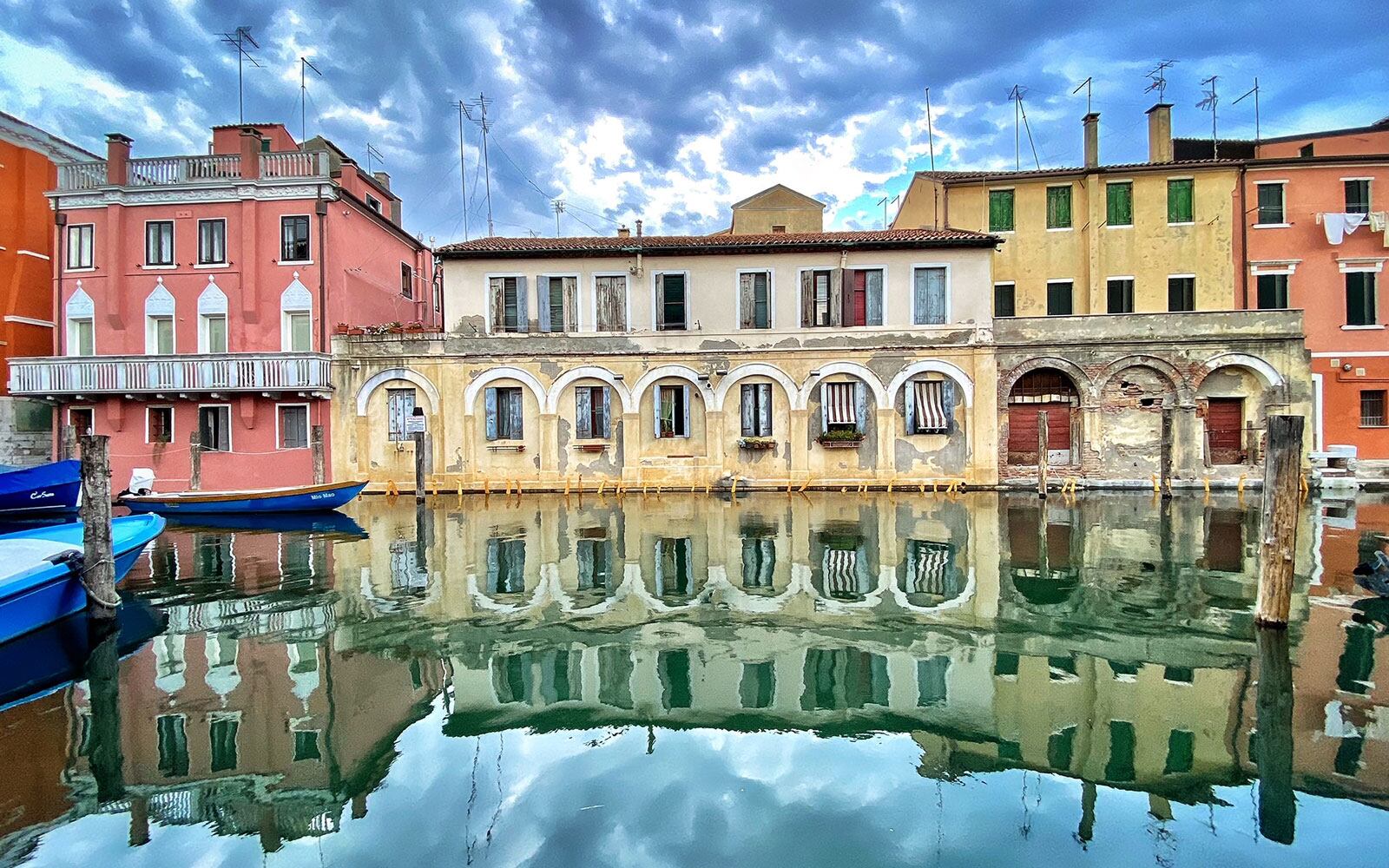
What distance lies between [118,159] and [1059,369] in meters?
29.9

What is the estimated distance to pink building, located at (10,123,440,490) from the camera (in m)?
22.4

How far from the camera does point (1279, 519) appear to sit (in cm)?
787

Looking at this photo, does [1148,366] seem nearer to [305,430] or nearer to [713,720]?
[713,720]

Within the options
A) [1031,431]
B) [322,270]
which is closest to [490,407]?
[322,270]

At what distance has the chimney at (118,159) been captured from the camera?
73.8 feet

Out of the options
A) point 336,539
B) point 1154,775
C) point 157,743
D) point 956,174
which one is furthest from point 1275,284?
Answer: point 157,743

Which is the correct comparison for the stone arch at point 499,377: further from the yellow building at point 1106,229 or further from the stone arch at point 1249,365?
the stone arch at point 1249,365

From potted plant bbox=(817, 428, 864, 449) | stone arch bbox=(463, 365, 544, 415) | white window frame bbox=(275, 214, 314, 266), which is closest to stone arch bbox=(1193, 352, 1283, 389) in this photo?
potted plant bbox=(817, 428, 864, 449)

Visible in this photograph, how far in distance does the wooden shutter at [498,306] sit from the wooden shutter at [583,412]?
312 cm

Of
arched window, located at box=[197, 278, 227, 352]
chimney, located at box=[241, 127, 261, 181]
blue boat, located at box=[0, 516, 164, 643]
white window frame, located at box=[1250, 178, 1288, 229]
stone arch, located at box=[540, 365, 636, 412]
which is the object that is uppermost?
chimney, located at box=[241, 127, 261, 181]

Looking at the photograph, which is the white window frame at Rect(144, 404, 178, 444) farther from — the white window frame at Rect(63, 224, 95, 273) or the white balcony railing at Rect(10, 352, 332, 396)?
the white window frame at Rect(63, 224, 95, 273)

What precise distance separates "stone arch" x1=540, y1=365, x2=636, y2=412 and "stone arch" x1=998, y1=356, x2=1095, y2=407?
1152 centimetres

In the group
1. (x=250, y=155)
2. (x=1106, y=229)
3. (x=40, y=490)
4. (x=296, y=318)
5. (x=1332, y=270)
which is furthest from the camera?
(x=1106, y=229)

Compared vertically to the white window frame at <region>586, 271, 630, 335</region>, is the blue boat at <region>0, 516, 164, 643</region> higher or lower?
lower
